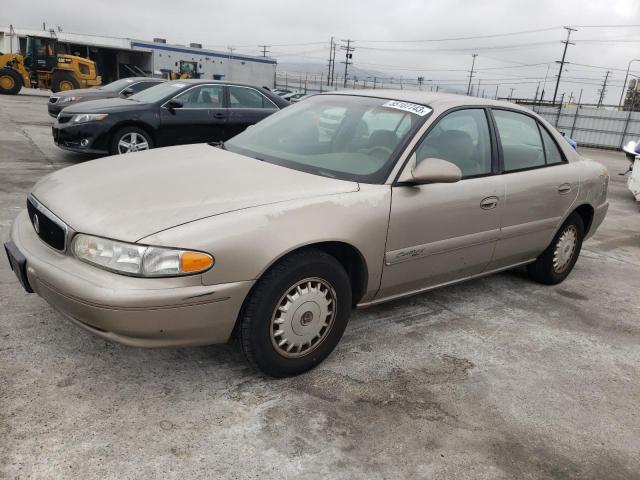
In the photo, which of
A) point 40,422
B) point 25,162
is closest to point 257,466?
point 40,422

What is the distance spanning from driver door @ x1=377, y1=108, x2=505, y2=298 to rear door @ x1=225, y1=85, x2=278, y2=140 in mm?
5571

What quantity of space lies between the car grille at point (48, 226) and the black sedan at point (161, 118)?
5292 millimetres

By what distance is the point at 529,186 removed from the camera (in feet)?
12.5

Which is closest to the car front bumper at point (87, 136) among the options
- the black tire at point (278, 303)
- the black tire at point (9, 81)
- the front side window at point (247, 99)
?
the front side window at point (247, 99)

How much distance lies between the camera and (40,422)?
228 centimetres

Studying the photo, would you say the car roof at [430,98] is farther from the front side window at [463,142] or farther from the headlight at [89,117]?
the headlight at [89,117]

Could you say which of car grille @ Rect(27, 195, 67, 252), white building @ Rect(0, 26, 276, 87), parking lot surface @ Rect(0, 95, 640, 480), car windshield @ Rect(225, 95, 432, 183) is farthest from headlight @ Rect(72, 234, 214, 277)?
white building @ Rect(0, 26, 276, 87)

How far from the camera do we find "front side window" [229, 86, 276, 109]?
28.4ft

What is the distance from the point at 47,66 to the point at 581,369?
1035 inches

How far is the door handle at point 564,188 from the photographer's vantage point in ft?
13.5

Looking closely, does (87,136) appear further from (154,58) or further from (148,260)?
(154,58)

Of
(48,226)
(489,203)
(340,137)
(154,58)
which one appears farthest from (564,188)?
(154,58)

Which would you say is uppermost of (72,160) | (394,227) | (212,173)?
(212,173)

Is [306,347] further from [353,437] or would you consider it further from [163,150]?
[163,150]
